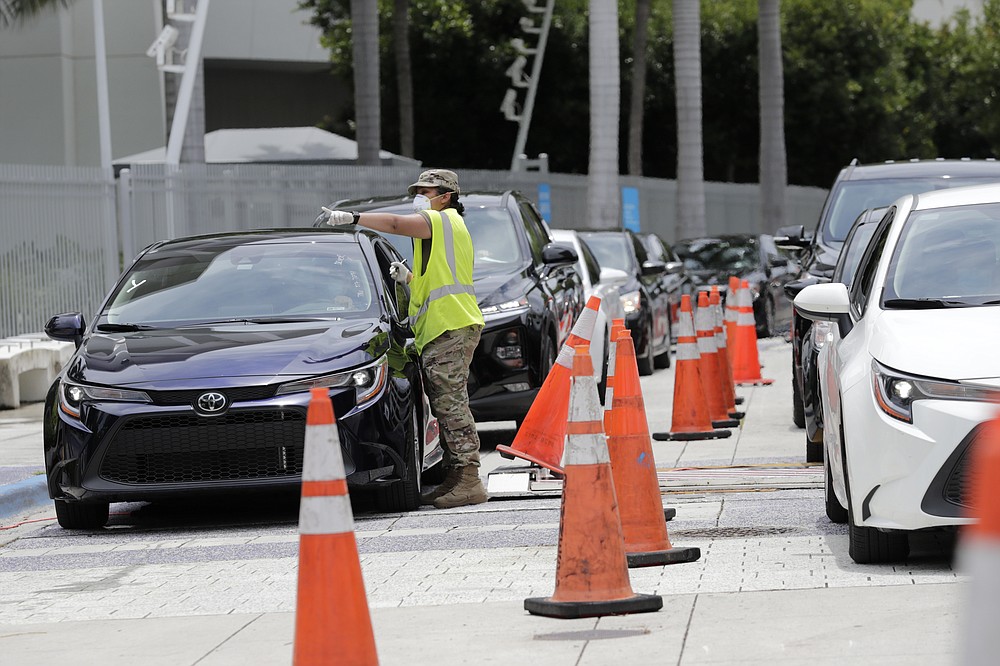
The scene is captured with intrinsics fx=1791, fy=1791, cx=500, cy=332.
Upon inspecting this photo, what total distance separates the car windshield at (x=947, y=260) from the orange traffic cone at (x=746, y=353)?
9.43m

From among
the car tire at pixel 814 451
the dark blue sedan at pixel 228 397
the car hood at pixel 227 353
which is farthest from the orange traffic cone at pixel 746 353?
the car hood at pixel 227 353

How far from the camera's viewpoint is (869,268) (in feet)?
27.5

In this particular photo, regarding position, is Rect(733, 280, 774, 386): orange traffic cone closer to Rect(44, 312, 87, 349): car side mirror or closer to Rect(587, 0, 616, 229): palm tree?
Rect(44, 312, 87, 349): car side mirror

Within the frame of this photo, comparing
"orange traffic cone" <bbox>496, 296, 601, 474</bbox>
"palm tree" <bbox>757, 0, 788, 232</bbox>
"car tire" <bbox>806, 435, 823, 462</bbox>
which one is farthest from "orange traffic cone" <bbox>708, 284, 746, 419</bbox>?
"palm tree" <bbox>757, 0, 788, 232</bbox>

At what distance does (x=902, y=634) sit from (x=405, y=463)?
4.16 metres

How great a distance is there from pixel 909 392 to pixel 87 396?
442cm

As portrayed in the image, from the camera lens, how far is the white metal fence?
20078 mm

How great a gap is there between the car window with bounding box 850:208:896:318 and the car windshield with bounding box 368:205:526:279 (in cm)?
509

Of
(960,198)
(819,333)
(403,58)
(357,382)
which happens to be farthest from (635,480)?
(403,58)

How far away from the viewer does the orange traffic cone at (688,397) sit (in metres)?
12.8

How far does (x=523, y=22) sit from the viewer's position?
1593 inches

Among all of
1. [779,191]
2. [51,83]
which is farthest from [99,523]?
[51,83]

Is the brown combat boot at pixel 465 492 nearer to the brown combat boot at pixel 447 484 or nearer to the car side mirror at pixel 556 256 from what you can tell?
the brown combat boot at pixel 447 484

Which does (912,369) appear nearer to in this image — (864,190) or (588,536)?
(588,536)
